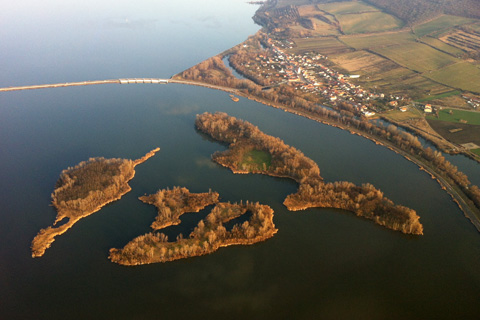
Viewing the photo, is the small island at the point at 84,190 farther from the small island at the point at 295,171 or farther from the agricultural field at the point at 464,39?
the agricultural field at the point at 464,39

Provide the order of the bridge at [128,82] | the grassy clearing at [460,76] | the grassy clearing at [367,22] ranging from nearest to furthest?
the bridge at [128,82] → the grassy clearing at [460,76] → the grassy clearing at [367,22]

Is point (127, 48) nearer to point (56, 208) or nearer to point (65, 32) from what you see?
point (65, 32)

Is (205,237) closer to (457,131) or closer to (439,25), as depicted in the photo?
(457,131)

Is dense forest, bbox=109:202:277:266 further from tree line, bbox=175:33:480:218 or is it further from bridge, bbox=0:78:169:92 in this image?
bridge, bbox=0:78:169:92

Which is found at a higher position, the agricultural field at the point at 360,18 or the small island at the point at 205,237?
the agricultural field at the point at 360,18

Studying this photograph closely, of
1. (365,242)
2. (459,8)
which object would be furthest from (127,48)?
(459,8)

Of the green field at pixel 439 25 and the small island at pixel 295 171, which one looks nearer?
the small island at pixel 295 171

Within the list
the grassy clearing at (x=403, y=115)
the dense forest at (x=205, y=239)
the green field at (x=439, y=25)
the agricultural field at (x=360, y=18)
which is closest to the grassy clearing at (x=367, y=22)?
the agricultural field at (x=360, y=18)
